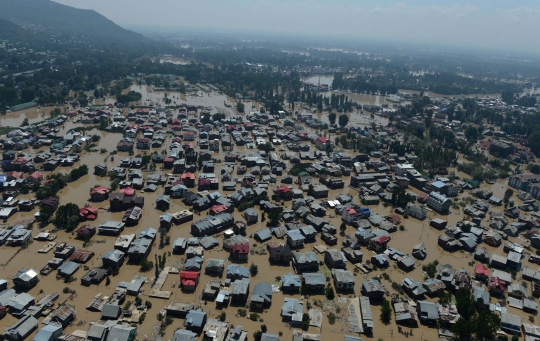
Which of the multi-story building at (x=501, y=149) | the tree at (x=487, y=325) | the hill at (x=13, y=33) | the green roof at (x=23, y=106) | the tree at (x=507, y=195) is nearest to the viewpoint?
the tree at (x=487, y=325)

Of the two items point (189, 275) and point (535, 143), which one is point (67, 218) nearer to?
point (189, 275)

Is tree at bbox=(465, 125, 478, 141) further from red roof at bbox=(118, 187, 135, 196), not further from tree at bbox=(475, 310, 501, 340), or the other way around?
red roof at bbox=(118, 187, 135, 196)

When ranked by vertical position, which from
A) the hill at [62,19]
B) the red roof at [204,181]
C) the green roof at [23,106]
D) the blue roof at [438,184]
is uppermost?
the hill at [62,19]

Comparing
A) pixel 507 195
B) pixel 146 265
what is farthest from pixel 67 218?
pixel 507 195

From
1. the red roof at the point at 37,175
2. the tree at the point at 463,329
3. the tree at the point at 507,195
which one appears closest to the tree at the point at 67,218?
the red roof at the point at 37,175

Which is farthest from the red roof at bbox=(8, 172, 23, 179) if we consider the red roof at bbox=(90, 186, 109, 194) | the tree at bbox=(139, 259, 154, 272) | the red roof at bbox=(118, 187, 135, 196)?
the tree at bbox=(139, 259, 154, 272)

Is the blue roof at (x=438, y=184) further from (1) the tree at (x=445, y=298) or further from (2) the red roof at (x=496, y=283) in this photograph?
(1) the tree at (x=445, y=298)

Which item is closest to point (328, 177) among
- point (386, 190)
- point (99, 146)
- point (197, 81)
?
point (386, 190)

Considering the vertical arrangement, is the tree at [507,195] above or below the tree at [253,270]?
above
